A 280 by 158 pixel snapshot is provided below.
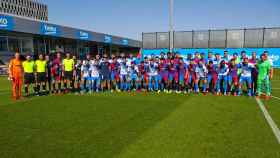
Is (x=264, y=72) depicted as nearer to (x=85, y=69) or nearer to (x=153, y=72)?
(x=153, y=72)

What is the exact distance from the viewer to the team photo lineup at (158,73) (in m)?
10.7

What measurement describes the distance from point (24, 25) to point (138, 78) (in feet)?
73.5

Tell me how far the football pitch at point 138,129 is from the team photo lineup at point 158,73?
1.83m

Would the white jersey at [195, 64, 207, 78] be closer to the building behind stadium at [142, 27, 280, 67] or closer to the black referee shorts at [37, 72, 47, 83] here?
the black referee shorts at [37, 72, 47, 83]

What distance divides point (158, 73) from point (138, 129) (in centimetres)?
651

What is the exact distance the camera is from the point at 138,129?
19.5 ft

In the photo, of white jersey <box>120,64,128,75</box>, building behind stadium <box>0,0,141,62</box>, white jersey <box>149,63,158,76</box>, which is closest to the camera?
white jersey <box>149,63,158,76</box>

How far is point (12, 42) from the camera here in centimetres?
3222

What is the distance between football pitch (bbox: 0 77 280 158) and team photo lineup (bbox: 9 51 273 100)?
5.99ft

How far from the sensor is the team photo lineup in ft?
35.2

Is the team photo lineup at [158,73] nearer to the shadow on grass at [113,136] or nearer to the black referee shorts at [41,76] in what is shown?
the black referee shorts at [41,76]

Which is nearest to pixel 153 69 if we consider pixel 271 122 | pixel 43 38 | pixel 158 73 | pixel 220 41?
pixel 158 73

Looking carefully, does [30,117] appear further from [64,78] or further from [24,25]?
[24,25]

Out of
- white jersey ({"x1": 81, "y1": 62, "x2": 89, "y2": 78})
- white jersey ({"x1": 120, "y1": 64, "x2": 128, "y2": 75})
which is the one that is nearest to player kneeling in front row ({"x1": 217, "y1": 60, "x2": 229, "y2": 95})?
white jersey ({"x1": 120, "y1": 64, "x2": 128, "y2": 75})
